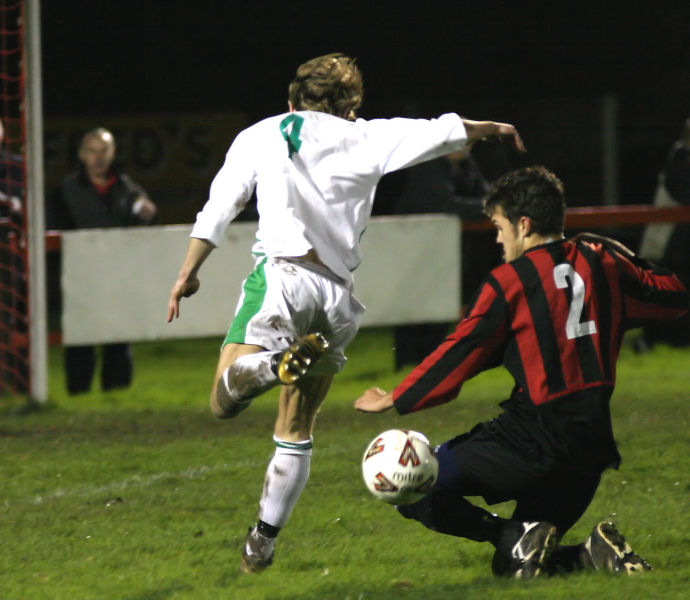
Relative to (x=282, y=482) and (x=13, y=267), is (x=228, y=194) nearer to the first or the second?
(x=282, y=482)

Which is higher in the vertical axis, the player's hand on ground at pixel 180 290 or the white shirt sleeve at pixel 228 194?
the white shirt sleeve at pixel 228 194

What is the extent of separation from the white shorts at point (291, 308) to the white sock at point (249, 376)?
140 mm

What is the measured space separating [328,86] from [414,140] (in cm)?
36

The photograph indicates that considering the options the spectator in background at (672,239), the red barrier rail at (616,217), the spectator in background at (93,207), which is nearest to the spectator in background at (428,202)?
the red barrier rail at (616,217)

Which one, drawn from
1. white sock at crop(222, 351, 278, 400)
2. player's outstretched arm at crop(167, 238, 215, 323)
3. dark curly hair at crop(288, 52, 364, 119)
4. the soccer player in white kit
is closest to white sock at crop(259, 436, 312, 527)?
the soccer player in white kit

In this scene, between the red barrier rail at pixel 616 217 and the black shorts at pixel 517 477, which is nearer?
the black shorts at pixel 517 477

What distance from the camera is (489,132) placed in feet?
17.3

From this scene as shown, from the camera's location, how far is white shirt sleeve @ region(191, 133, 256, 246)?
512 cm

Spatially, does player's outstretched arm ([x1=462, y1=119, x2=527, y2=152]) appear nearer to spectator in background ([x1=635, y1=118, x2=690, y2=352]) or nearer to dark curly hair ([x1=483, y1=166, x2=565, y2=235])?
dark curly hair ([x1=483, y1=166, x2=565, y2=235])

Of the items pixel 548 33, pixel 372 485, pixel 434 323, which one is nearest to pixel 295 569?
pixel 372 485

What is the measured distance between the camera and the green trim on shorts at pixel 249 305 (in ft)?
17.0

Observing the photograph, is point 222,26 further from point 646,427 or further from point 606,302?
point 606,302

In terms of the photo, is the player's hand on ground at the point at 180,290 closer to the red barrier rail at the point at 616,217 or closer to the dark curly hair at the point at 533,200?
the dark curly hair at the point at 533,200

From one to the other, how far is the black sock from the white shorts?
22.7 inches
